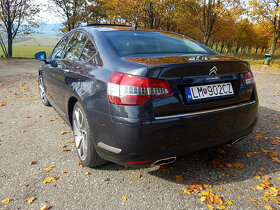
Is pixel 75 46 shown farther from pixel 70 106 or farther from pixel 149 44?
pixel 149 44

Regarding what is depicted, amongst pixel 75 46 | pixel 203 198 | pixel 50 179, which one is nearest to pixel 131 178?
pixel 203 198

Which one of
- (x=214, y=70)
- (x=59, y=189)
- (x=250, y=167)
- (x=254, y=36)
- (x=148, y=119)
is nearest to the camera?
(x=148, y=119)

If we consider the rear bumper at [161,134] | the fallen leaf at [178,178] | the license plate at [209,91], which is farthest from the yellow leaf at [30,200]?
the license plate at [209,91]

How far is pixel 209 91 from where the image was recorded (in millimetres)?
2299

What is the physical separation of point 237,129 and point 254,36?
177 feet

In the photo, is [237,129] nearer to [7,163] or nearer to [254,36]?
[7,163]

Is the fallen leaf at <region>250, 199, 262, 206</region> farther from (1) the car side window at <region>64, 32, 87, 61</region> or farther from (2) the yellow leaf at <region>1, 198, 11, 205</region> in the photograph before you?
(1) the car side window at <region>64, 32, 87, 61</region>

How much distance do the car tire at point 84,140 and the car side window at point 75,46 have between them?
30.6 inches

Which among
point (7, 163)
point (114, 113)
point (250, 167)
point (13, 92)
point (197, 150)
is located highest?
point (114, 113)

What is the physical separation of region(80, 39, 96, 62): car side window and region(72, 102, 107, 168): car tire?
1.85 feet

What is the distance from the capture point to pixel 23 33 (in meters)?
25.0

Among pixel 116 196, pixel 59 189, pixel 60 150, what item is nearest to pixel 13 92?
pixel 60 150

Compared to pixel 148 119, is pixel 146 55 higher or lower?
Answer: higher

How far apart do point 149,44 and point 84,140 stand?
142cm
